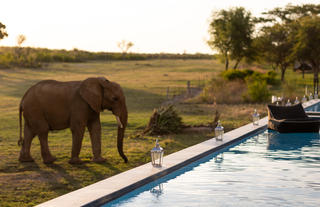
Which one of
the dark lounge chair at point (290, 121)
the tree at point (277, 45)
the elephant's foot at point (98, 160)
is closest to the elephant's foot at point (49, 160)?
the elephant's foot at point (98, 160)

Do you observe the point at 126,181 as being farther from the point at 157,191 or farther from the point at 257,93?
the point at 257,93

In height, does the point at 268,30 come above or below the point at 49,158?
above

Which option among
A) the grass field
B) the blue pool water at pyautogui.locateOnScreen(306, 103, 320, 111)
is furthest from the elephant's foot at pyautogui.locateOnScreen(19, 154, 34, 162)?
the blue pool water at pyautogui.locateOnScreen(306, 103, 320, 111)

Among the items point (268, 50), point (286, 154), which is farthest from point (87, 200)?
point (268, 50)

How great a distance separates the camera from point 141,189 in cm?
881

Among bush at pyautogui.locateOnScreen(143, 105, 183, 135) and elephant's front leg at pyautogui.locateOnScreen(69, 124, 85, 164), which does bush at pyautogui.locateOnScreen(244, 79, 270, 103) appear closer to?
bush at pyautogui.locateOnScreen(143, 105, 183, 135)

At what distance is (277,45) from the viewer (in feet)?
188

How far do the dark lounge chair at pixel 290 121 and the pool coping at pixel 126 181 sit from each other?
137 inches

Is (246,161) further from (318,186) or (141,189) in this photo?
(141,189)

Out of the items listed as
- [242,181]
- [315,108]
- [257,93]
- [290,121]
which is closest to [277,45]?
[257,93]

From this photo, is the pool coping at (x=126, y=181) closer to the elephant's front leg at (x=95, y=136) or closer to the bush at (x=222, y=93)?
the elephant's front leg at (x=95, y=136)

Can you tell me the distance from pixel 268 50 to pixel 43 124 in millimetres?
49869

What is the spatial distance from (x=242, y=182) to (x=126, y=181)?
223 cm

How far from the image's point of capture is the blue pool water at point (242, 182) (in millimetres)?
8359
